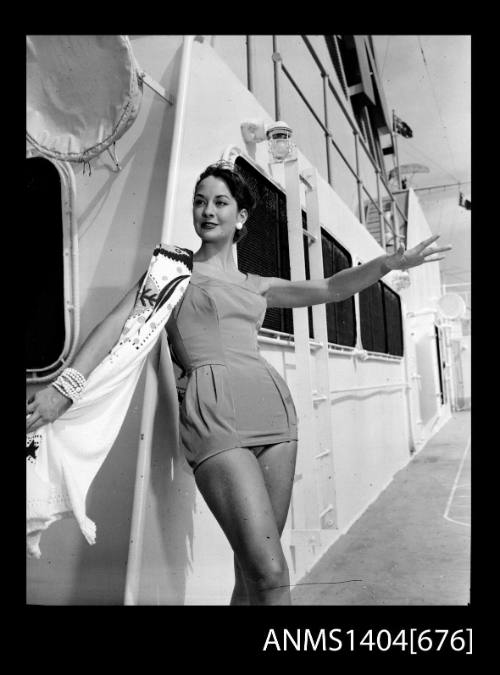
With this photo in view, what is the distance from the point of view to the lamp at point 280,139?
84.3 inches

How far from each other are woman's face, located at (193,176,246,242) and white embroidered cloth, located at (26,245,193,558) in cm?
9

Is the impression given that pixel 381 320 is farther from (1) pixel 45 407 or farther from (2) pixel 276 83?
(1) pixel 45 407

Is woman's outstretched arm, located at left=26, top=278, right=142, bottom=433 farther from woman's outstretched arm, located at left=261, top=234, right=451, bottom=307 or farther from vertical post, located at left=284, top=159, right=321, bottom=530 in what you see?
vertical post, located at left=284, top=159, right=321, bottom=530

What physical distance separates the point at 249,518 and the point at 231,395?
1.00 feet

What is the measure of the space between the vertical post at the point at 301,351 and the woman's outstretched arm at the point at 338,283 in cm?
72

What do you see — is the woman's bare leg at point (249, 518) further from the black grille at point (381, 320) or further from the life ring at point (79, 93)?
the black grille at point (381, 320)

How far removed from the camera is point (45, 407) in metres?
1.21

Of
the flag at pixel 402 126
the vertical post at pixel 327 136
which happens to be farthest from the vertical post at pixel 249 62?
the vertical post at pixel 327 136

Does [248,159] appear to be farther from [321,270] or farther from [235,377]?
[235,377]

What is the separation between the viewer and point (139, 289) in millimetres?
1367
